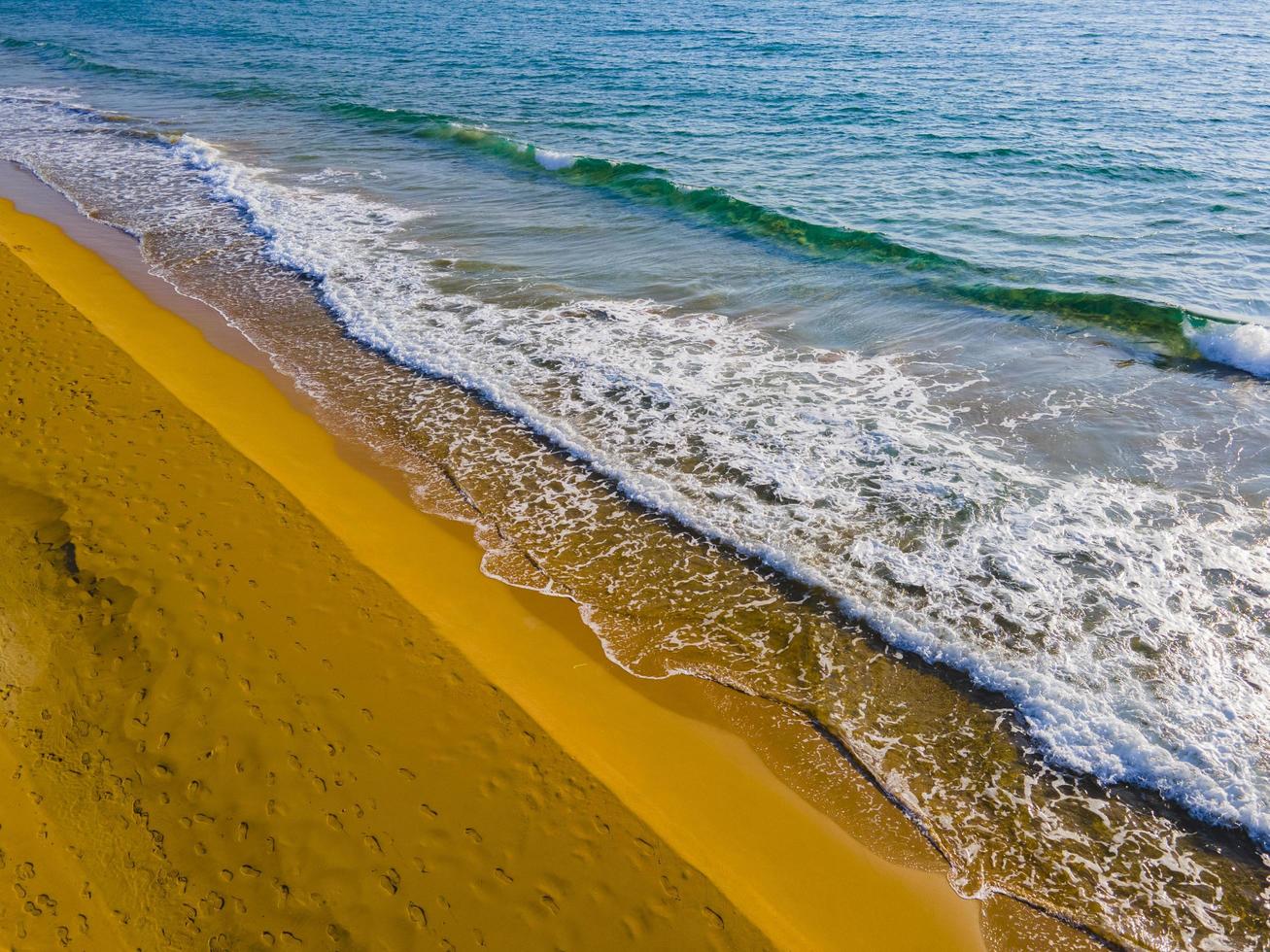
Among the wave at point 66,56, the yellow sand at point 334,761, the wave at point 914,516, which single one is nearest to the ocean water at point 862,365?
the wave at point 914,516

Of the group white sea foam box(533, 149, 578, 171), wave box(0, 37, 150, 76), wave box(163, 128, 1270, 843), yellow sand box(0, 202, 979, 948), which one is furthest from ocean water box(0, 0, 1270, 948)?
wave box(0, 37, 150, 76)

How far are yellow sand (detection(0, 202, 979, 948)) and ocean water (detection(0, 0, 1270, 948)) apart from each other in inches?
34.6

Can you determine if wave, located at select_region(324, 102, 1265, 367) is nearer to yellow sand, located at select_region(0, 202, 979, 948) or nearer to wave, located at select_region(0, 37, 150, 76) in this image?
yellow sand, located at select_region(0, 202, 979, 948)

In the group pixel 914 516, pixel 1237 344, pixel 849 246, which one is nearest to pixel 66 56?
pixel 849 246

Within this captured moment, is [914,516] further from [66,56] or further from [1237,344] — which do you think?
[66,56]

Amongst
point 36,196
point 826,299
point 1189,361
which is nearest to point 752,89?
point 826,299

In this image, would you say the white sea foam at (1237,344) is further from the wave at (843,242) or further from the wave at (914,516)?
the wave at (914,516)

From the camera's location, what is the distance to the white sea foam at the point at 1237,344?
11.5 meters

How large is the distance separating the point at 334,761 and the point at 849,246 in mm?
14190

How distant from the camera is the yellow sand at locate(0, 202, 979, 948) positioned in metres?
4.82

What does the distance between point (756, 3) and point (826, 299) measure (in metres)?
35.6

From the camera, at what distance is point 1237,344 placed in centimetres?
1172

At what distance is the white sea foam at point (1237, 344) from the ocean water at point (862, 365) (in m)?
0.07

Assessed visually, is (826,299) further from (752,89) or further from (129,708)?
(752,89)
